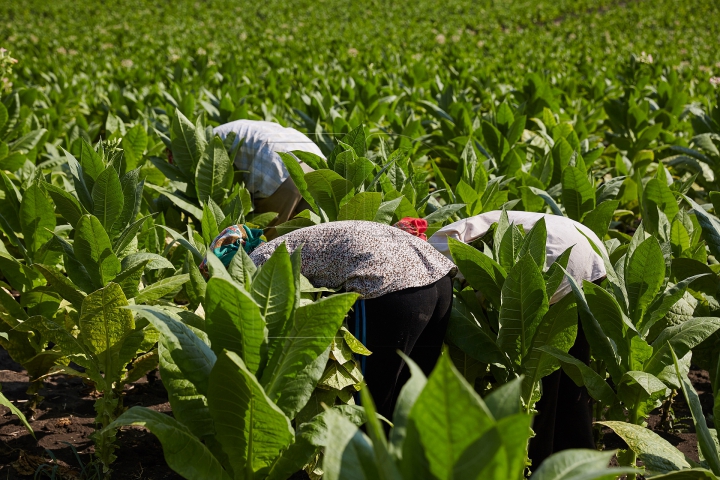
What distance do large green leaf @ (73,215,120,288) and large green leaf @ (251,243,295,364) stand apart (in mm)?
1092

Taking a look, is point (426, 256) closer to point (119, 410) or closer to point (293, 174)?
point (293, 174)

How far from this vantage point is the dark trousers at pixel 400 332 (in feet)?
8.99

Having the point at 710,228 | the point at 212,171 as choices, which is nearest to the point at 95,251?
the point at 212,171

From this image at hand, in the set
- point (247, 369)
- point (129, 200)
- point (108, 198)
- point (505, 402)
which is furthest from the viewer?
point (129, 200)

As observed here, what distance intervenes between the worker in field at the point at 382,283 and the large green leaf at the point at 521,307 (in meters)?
0.24

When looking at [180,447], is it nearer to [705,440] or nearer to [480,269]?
[480,269]

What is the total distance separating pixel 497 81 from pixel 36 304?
794 centimetres

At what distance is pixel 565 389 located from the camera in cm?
311

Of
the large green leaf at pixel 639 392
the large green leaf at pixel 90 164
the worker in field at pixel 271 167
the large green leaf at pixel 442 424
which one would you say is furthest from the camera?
the worker in field at pixel 271 167

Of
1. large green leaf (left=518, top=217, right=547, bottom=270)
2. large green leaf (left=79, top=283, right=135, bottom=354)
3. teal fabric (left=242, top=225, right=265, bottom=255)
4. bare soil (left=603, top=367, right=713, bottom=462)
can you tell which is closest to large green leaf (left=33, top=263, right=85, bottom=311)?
large green leaf (left=79, top=283, right=135, bottom=354)

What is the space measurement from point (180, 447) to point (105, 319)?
2.93 feet

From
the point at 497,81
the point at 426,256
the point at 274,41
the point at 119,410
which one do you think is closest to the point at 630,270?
the point at 426,256

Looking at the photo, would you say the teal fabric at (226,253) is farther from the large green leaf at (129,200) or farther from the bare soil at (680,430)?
the bare soil at (680,430)

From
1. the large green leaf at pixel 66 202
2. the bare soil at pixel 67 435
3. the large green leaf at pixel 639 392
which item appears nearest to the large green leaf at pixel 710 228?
the large green leaf at pixel 639 392
